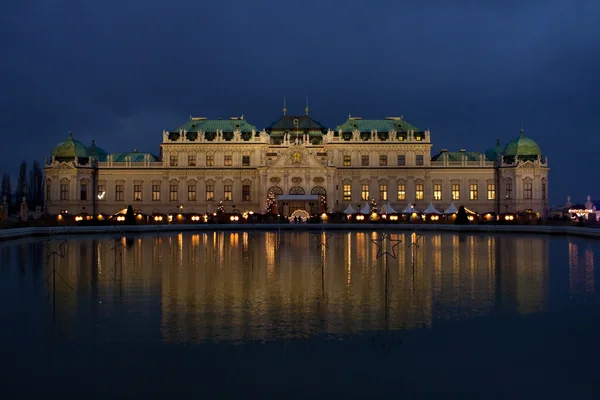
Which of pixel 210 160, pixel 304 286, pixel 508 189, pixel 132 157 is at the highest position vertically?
pixel 132 157

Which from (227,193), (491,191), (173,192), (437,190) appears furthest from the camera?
(491,191)

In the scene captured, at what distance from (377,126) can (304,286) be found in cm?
7047

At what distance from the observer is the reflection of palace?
1770cm

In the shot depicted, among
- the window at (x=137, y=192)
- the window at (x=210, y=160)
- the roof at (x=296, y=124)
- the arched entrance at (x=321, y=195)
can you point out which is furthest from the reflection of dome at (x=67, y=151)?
the arched entrance at (x=321, y=195)

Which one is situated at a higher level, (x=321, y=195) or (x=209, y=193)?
(x=209, y=193)

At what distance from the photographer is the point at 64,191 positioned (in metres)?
88.8

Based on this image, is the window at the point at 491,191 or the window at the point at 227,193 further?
the window at the point at 491,191

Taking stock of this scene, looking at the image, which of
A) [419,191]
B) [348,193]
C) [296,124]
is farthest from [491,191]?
[296,124]

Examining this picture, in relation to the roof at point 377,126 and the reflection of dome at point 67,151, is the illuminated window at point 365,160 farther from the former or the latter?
the reflection of dome at point 67,151

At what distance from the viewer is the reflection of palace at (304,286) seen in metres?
17.7

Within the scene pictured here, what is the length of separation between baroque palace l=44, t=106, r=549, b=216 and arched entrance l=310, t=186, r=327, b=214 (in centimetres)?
271

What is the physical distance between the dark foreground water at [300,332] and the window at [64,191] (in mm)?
61435

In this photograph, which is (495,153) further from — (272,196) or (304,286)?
(304,286)

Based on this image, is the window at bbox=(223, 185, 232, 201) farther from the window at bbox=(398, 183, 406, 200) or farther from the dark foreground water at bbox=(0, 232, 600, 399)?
the dark foreground water at bbox=(0, 232, 600, 399)
